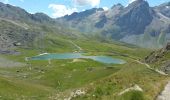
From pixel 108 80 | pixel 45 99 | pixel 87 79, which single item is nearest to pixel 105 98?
pixel 108 80

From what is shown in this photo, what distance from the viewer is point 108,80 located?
3055cm

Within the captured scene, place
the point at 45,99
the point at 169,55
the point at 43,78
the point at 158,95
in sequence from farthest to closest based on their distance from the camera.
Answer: the point at 43,78 → the point at 169,55 → the point at 45,99 → the point at 158,95

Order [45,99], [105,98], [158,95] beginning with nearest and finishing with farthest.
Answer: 1. [105,98]
2. [158,95]
3. [45,99]

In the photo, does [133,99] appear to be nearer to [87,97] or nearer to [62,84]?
[87,97]

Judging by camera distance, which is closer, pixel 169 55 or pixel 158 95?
pixel 158 95

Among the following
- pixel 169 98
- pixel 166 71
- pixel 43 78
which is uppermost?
pixel 169 98

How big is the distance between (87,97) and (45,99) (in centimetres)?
754

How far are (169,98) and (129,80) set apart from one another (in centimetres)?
415

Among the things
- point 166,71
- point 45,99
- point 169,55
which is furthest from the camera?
point 169,55

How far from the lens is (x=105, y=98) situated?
25.2 meters

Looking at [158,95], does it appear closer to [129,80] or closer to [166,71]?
[129,80]

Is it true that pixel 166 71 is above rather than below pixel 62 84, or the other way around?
above

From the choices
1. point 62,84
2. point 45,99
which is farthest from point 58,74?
point 45,99

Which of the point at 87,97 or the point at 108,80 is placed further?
the point at 108,80
